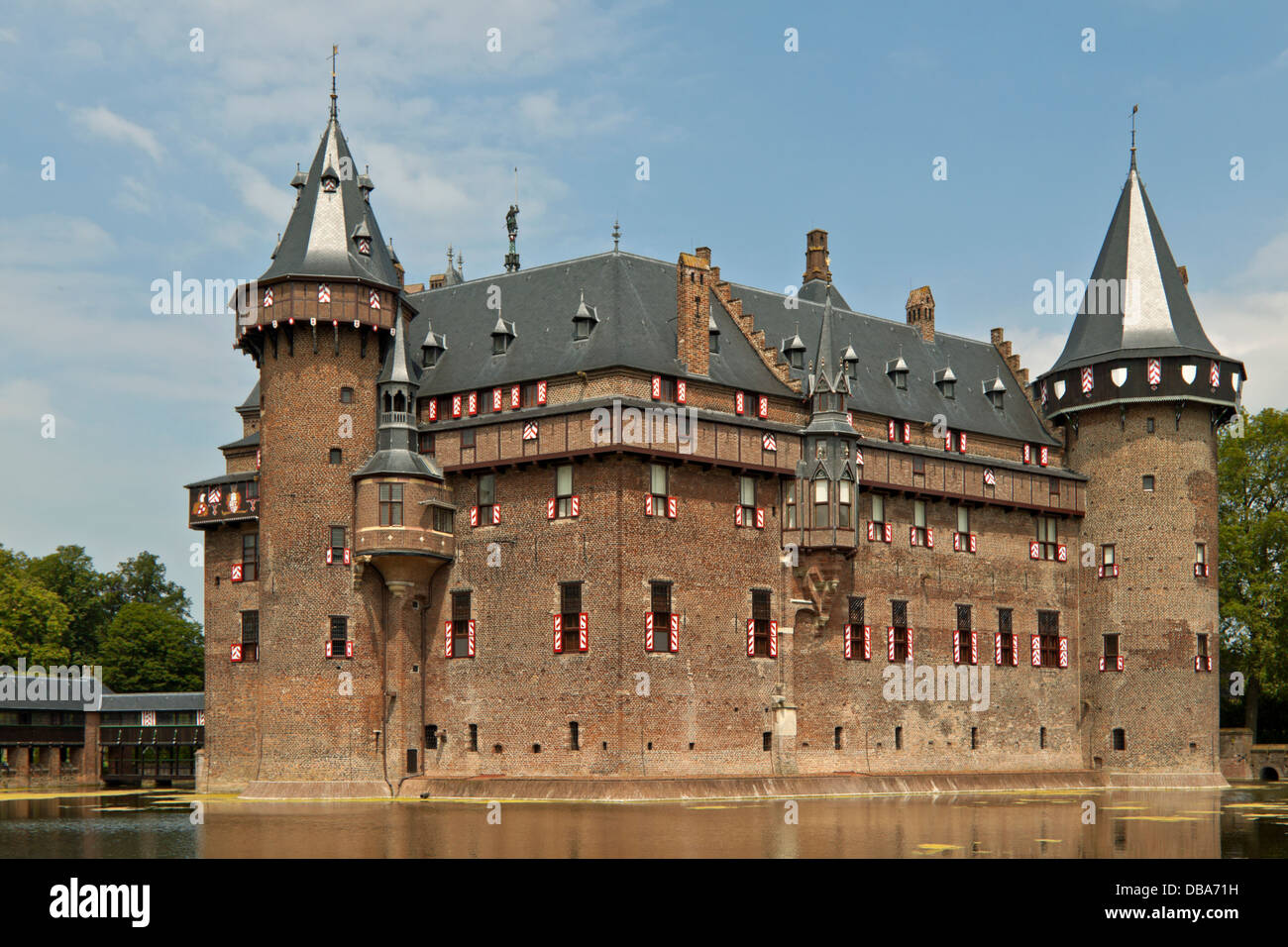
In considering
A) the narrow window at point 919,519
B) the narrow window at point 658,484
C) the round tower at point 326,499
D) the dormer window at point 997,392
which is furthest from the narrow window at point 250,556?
the dormer window at point 997,392

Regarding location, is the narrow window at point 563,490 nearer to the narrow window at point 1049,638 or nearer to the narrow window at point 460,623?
the narrow window at point 460,623

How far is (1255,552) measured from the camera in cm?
7594

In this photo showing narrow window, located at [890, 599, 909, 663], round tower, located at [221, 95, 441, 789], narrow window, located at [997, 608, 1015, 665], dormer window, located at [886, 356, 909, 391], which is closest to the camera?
round tower, located at [221, 95, 441, 789]

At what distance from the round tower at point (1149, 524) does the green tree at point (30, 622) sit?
51.5m

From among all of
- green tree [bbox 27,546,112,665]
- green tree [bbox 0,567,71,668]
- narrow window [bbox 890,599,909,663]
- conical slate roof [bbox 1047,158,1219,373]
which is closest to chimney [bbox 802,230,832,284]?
conical slate roof [bbox 1047,158,1219,373]

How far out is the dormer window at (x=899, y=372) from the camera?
63.1m

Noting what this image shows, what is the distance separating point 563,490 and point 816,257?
25447mm

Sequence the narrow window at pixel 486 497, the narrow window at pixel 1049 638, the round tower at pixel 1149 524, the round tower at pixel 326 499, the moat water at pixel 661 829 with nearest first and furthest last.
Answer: the moat water at pixel 661 829, the round tower at pixel 326 499, the narrow window at pixel 486 497, the round tower at pixel 1149 524, the narrow window at pixel 1049 638

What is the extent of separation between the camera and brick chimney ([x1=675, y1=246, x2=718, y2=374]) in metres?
55.2

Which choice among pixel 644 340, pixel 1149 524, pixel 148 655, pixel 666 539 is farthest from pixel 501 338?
pixel 148 655

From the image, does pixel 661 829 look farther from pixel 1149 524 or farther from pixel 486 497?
pixel 1149 524

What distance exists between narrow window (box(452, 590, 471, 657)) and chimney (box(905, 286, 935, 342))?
24.9 meters

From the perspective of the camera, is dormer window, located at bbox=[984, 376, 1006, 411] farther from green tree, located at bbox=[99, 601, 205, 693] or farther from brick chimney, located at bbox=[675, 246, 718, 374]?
green tree, located at bbox=[99, 601, 205, 693]
